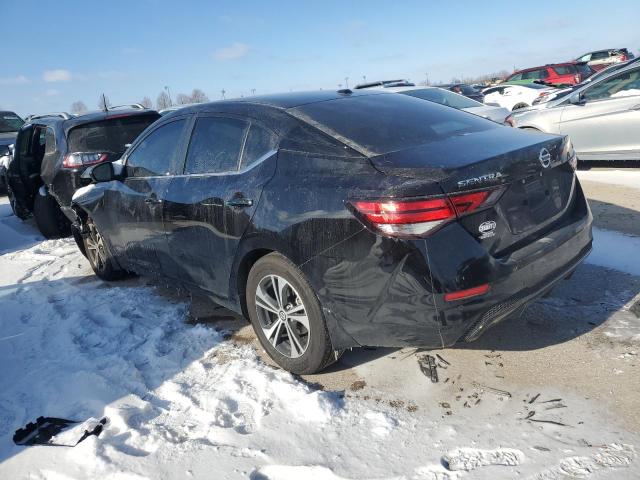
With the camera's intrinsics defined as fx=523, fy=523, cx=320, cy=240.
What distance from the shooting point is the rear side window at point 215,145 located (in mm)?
3475

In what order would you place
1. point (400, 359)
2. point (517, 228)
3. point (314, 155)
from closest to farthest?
point (517, 228)
point (314, 155)
point (400, 359)

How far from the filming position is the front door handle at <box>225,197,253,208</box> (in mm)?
3176

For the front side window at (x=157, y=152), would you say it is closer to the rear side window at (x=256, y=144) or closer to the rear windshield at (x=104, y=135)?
the rear side window at (x=256, y=144)

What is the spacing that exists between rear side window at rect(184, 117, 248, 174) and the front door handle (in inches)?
9.4

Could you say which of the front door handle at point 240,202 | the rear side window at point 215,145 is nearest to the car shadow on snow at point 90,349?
the front door handle at point 240,202

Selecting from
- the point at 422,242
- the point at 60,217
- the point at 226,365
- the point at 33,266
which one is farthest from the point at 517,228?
the point at 60,217

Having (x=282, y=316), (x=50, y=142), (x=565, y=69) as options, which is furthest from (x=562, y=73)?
(x=282, y=316)

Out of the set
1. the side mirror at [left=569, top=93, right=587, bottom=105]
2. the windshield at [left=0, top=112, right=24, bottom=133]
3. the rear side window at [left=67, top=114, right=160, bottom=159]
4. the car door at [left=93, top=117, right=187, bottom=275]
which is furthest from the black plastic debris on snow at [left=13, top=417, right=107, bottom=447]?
the windshield at [left=0, top=112, right=24, bottom=133]

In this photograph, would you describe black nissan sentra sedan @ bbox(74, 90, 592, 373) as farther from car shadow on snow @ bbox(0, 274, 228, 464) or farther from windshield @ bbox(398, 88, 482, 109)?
windshield @ bbox(398, 88, 482, 109)

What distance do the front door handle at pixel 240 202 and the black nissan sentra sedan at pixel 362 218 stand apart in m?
0.01

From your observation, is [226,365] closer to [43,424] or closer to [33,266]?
[43,424]

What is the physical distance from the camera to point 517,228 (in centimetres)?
270

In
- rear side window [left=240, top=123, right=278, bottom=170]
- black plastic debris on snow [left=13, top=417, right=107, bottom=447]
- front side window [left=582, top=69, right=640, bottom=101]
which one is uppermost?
front side window [left=582, top=69, right=640, bottom=101]

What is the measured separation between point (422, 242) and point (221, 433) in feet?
4.74
